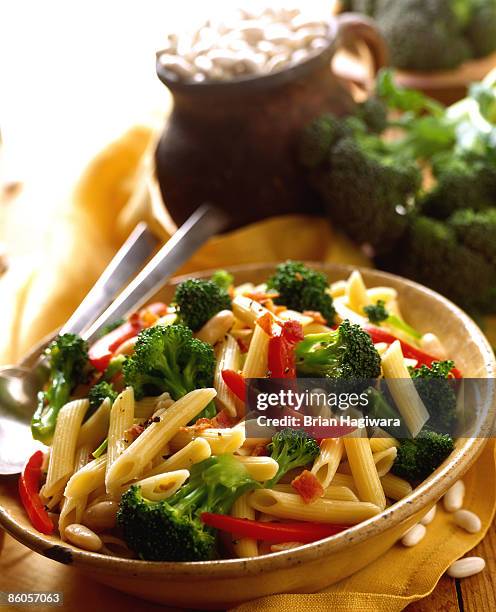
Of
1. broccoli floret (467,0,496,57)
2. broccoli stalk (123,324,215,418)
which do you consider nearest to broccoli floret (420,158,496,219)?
broccoli stalk (123,324,215,418)

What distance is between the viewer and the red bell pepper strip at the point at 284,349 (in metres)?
1.70

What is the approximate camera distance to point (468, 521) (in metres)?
1.76

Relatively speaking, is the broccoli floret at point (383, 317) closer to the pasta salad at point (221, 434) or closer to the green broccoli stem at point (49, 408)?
the pasta salad at point (221, 434)

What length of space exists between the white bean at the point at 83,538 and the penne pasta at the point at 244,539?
0.26 m

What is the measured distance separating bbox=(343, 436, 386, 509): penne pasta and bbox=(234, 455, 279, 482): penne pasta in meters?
0.16

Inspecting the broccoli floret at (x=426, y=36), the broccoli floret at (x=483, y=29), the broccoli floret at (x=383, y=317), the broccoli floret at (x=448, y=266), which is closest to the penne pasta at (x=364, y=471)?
the broccoli floret at (x=383, y=317)

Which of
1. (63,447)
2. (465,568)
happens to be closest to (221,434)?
(63,447)

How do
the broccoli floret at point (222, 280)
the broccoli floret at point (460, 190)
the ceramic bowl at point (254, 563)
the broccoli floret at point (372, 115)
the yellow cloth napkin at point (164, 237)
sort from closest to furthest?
the ceramic bowl at point (254, 563) < the yellow cloth napkin at point (164, 237) < the broccoli floret at point (222, 280) < the broccoli floret at point (460, 190) < the broccoli floret at point (372, 115)

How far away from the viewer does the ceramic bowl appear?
54.8 inches

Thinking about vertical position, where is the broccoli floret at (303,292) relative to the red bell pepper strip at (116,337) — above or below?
below

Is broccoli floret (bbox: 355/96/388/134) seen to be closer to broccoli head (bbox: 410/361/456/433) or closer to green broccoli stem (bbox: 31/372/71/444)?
broccoli head (bbox: 410/361/456/433)

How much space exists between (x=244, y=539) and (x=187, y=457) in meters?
0.19

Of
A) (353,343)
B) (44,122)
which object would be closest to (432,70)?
A: (44,122)

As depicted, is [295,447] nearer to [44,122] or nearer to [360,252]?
[360,252]
